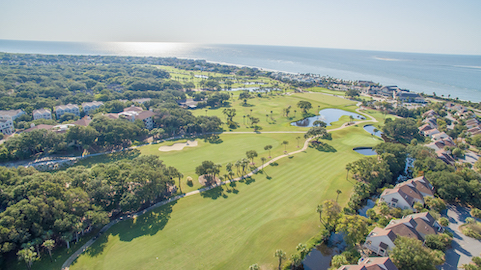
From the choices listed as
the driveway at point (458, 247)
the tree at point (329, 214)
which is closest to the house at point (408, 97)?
the driveway at point (458, 247)

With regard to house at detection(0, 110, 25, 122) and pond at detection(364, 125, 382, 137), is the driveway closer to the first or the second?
pond at detection(364, 125, 382, 137)

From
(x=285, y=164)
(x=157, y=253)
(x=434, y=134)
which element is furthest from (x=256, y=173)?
(x=434, y=134)

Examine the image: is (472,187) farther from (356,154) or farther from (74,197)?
(74,197)

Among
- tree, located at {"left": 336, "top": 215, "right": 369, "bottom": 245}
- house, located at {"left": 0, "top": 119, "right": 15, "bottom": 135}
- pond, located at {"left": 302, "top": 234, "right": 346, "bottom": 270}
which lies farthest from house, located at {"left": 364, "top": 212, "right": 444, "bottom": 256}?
house, located at {"left": 0, "top": 119, "right": 15, "bottom": 135}

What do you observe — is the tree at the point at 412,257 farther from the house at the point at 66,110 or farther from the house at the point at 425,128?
the house at the point at 66,110

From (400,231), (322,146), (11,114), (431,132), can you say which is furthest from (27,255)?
(431,132)

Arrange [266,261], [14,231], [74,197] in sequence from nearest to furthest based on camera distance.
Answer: [14,231]
[266,261]
[74,197]
